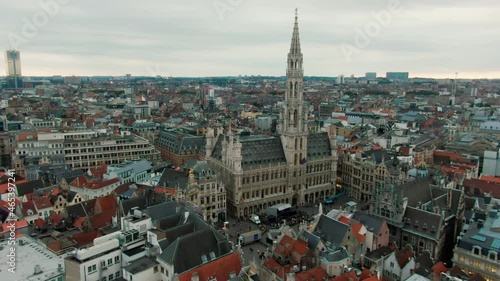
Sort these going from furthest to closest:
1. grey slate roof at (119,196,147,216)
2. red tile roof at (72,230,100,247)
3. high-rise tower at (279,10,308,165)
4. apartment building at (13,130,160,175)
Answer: apartment building at (13,130,160,175), high-rise tower at (279,10,308,165), grey slate roof at (119,196,147,216), red tile roof at (72,230,100,247)

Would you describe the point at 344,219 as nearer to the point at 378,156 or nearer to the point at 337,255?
the point at 337,255

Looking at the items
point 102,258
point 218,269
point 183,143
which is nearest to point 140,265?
point 102,258

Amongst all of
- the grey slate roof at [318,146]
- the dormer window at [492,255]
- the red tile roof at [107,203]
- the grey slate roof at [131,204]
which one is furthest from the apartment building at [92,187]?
the dormer window at [492,255]

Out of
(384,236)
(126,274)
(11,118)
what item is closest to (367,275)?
(384,236)

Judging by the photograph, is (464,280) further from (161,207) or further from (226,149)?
(226,149)

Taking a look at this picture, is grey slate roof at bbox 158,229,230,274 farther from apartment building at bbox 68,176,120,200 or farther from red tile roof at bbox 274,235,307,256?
apartment building at bbox 68,176,120,200

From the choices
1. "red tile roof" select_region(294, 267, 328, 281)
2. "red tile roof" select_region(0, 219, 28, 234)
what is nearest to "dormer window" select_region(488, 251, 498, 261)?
"red tile roof" select_region(294, 267, 328, 281)

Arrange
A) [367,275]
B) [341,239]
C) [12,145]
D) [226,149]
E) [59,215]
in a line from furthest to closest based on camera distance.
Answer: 1. [12,145]
2. [226,149]
3. [59,215]
4. [341,239]
5. [367,275]
